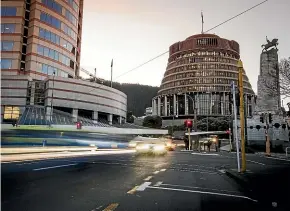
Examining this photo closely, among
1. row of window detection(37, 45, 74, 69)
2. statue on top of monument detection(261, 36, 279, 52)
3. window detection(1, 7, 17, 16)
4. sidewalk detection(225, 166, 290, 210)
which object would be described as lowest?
sidewalk detection(225, 166, 290, 210)

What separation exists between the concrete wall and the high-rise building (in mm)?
4167

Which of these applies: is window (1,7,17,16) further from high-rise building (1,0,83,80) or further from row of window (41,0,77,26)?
row of window (41,0,77,26)

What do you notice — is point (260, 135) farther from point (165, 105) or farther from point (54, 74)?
point (165, 105)

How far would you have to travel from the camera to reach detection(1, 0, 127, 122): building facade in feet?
199

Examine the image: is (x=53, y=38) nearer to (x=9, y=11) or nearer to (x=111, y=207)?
(x=9, y=11)

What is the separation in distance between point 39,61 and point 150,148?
48881 millimetres

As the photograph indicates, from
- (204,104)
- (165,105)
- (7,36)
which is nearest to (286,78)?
(7,36)

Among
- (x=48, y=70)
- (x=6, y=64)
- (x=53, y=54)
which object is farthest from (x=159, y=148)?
(x=6, y=64)

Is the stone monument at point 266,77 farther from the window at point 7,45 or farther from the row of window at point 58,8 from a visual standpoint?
the window at point 7,45

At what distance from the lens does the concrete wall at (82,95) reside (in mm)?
63625

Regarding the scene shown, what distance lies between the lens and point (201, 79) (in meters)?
120

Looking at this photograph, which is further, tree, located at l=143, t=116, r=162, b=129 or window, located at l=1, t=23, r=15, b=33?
tree, located at l=143, t=116, r=162, b=129

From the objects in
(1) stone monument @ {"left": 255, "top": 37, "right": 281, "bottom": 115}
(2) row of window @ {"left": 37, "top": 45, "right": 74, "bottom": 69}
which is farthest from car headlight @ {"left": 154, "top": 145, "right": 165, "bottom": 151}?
(2) row of window @ {"left": 37, "top": 45, "right": 74, "bottom": 69}

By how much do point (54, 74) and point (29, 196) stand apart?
64.8 m
